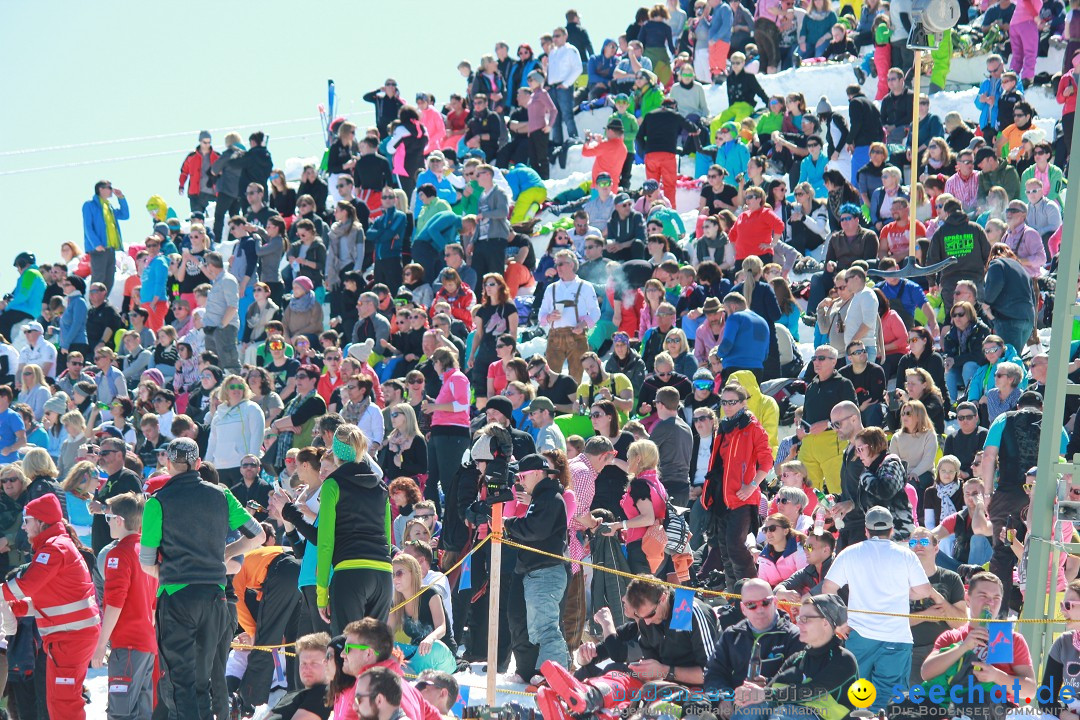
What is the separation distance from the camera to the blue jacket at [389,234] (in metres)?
17.7

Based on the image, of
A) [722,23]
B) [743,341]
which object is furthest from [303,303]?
[722,23]

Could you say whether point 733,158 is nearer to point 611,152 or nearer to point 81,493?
point 611,152

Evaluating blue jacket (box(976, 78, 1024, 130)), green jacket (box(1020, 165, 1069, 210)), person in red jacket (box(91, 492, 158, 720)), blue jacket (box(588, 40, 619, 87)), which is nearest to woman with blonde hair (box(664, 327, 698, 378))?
green jacket (box(1020, 165, 1069, 210))

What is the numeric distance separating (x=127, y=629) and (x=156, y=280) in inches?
409

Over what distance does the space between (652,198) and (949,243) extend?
4415 mm

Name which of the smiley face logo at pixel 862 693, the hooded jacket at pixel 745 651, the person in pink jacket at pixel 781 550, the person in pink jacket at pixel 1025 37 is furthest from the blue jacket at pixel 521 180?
the smiley face logo at pixel 862 693

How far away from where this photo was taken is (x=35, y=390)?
16.2 metres

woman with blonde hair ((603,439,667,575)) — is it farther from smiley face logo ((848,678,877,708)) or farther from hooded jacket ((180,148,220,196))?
hooded jacket ((180,148,220,196))

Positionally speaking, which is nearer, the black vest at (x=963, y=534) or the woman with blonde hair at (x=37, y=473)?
the black vest at (x=963, y=534)

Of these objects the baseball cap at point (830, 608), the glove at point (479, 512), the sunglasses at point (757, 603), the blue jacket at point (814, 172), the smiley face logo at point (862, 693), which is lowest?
the smiley face logo at point (862, 693)

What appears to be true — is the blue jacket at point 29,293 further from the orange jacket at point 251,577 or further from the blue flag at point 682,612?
the blue flag at point 682,612

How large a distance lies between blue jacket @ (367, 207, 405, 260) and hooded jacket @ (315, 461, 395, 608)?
9.15m

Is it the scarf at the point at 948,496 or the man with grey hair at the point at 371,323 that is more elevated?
the man with grey hair at the point at 371,323

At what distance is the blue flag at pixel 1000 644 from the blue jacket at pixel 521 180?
40.7 ft
